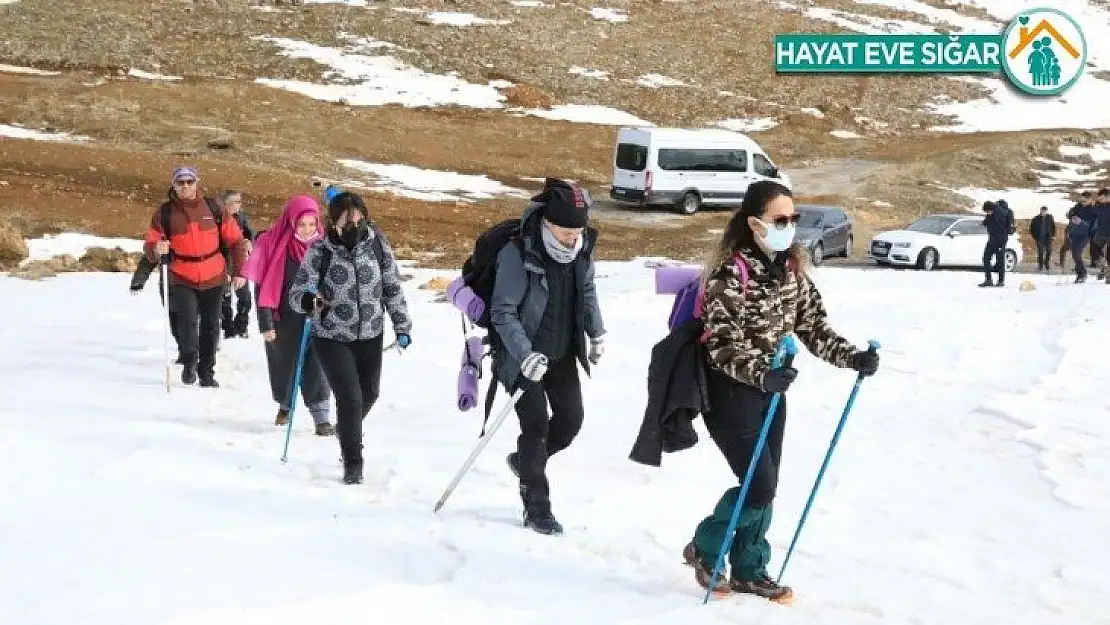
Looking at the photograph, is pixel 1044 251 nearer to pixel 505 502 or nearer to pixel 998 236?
pixel 998 236

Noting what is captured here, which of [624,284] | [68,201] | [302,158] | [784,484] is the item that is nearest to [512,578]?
[784,484]

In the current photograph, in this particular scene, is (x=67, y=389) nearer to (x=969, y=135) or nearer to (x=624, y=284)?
(x=624, y=284)

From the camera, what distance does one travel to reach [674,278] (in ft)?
17.2

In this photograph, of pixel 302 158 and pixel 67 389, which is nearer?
pixel 67 389

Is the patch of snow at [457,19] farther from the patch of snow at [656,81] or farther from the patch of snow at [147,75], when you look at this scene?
the patch of snow at [147,75]

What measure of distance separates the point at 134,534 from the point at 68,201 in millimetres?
21168

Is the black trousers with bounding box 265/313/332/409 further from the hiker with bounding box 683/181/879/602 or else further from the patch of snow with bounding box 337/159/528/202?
the patch of snow with bounding box 337/159/528/202

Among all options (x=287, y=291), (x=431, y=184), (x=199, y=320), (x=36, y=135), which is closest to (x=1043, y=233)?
(x=431, y=184)

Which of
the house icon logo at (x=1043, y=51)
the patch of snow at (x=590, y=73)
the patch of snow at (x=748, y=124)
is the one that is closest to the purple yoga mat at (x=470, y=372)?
the patch of snow at (x=748, y=124)

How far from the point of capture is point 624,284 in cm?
1648

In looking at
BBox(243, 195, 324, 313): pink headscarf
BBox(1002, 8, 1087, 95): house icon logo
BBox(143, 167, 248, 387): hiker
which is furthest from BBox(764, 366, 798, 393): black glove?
A: BBox(1002, 8, 1087, 95): house icon logo

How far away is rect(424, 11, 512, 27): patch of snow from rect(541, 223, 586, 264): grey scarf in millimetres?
52791

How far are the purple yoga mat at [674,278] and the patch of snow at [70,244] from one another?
16538 millimetres

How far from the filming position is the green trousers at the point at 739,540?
17.1ft
